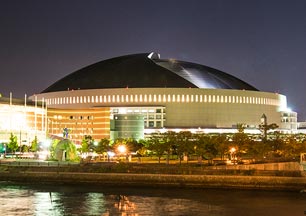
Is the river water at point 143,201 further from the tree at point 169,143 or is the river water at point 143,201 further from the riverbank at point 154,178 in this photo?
the tree at point 169,143

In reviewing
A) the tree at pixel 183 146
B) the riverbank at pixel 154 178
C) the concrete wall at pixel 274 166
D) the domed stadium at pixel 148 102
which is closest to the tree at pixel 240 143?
the tree at pixel 183 146

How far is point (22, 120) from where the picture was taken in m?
97.4

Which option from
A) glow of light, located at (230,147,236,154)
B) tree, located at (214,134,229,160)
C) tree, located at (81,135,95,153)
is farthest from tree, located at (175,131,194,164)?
tree, located at (81,135,95,153)

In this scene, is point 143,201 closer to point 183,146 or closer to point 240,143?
point 183,146

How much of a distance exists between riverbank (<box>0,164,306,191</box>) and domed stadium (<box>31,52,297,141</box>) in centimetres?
4515

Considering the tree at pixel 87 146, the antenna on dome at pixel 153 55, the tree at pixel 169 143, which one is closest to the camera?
the tree at pixel 169 143

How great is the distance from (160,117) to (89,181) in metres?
55.0

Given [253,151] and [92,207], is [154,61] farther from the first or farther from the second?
[92,207]

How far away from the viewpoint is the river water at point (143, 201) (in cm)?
3962

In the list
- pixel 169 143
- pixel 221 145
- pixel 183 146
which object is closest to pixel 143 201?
pixel 183 146

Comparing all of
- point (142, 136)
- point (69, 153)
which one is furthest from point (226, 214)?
point (142, 136)

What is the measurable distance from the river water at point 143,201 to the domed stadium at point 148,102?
2031 inches

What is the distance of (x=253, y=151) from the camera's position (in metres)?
75.3

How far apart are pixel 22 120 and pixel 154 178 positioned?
164 ft
